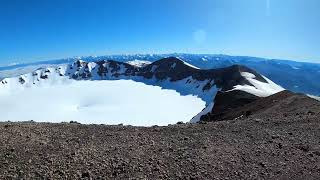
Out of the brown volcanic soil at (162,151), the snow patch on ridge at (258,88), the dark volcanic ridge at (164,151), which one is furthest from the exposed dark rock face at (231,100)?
the brown volcanic soil at (162,151)

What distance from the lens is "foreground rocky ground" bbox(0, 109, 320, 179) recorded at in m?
15.5

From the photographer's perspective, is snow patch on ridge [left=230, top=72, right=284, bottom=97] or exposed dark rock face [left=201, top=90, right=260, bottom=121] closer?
exposed dark rock face [left=201, top=90, right=260, bottom=121]

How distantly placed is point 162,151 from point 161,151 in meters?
0.05

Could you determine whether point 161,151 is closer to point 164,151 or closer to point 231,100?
point 164,151

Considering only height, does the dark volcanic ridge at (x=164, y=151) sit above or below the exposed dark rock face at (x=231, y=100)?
above

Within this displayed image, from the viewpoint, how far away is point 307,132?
2083 cm

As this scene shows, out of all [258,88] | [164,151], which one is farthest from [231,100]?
[164,151]

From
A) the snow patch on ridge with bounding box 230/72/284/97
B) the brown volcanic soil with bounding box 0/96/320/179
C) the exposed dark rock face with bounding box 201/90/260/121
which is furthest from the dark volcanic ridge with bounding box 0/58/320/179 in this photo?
the snow patch on ridge with bounding box 230/72/284/97

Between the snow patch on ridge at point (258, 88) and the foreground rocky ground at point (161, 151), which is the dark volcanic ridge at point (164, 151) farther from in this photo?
the snow patch on ridge at point (258, 88)

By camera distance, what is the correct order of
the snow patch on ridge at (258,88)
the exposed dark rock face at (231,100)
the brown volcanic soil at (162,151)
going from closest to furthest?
the brown volcanic soil at (162,151)
the exposed dark rock face at (231,100)
the snow patch on ridge at (258,88)

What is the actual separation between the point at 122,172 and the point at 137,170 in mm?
657

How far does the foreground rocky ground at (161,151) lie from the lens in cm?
1548

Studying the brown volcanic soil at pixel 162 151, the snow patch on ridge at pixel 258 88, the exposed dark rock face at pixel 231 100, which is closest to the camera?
the brown volcanic soil at pixel 162 151

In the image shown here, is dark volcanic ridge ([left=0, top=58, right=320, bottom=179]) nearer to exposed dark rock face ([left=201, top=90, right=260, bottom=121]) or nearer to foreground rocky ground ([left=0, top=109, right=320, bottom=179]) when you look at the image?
foreground rocky ground ([left=0, top=109, right=320, bottom=179])
